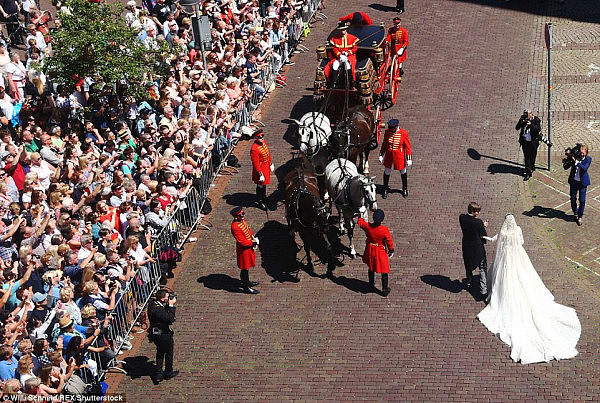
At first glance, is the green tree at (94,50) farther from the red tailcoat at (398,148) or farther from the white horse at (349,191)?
the red tailcoat at (398,148)

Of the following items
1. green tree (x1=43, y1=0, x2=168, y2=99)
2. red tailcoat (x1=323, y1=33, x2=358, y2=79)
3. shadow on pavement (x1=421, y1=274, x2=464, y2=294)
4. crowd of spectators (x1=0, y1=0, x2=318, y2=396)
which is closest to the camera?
crowd of spectators (x1=0, y1=0, x2=318, y2=396)

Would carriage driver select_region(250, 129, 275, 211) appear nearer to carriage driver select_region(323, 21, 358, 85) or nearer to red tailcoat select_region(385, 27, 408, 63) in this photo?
carriage driver select_region(323, 21, 358, 85)

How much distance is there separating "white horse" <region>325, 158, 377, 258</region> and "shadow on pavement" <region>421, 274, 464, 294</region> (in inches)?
64.7

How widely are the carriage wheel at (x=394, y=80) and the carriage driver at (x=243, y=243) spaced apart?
8631 mm

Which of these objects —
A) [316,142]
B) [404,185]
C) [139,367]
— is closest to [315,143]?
[316,142]

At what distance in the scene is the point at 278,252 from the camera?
63.3ft

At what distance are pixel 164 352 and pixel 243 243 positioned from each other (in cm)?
277

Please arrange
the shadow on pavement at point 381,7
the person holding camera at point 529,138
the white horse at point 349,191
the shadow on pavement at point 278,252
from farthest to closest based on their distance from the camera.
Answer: the shadow on pavement at point 381,7 → the person holding camera at point 529,138 → the shadow on pavement at point 278,252 → the white horse at point 349,191

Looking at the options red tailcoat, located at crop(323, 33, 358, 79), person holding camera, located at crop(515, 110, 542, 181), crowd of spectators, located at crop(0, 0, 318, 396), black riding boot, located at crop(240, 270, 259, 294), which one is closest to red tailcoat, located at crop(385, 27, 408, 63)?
red tailcoat, located at crop(323, 33, 358, 79)

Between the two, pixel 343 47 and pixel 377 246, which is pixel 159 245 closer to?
pixel 377 246

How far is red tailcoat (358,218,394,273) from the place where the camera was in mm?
17141

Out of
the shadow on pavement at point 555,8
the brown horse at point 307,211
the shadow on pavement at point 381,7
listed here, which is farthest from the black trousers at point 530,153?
the shadow on pavement at point 381,7

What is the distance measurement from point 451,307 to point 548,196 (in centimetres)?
479

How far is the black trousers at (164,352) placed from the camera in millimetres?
15570
